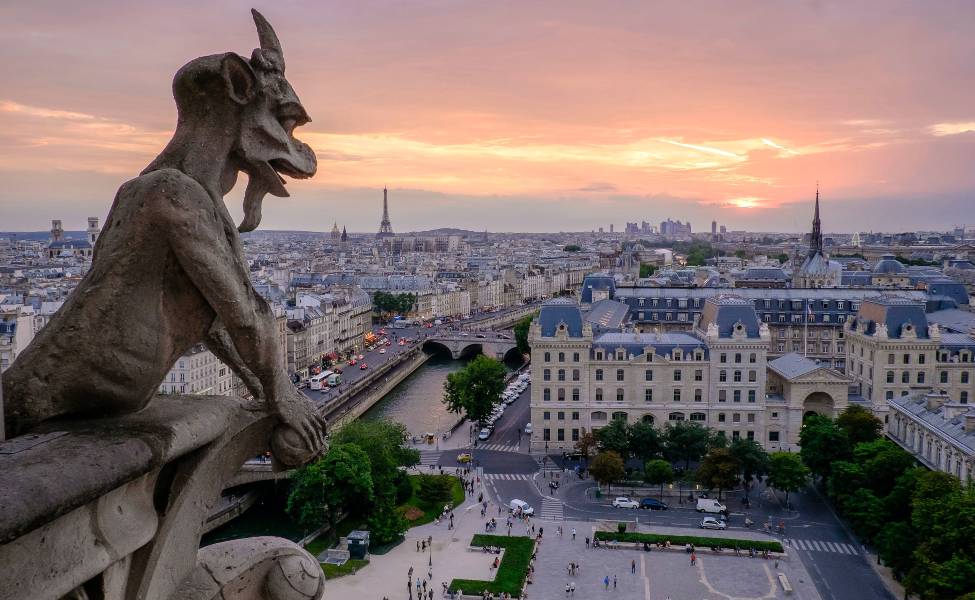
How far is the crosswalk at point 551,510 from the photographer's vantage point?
38.4 meters

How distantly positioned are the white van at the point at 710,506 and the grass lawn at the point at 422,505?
1183 centimetres

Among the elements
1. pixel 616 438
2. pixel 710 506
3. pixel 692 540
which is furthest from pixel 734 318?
pixel 692 540

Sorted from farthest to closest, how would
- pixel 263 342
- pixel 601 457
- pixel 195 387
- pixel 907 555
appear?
1. pixel 195 387
2. pixel 601 457
3. pixel 907 555
4. pixel 263 342

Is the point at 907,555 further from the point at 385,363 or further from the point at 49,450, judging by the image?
the point at 385,363

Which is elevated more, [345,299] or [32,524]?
[32,524]

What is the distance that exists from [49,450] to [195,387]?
2066 inches

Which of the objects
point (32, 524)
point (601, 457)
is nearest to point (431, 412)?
point (601, 457)

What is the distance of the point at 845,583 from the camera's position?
3117cm

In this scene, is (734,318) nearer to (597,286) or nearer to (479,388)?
(479,388)

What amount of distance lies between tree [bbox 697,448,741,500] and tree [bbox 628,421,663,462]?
3392 mm

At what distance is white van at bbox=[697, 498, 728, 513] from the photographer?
3912 cm

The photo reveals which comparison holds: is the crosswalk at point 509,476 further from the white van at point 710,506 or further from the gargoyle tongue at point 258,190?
the gargoyle tongue at point 258,190

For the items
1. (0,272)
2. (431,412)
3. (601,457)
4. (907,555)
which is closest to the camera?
(907,555)

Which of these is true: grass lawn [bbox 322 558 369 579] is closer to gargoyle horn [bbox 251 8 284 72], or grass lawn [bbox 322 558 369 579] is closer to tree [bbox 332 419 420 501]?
tree [bbox 332 419 420 501]
